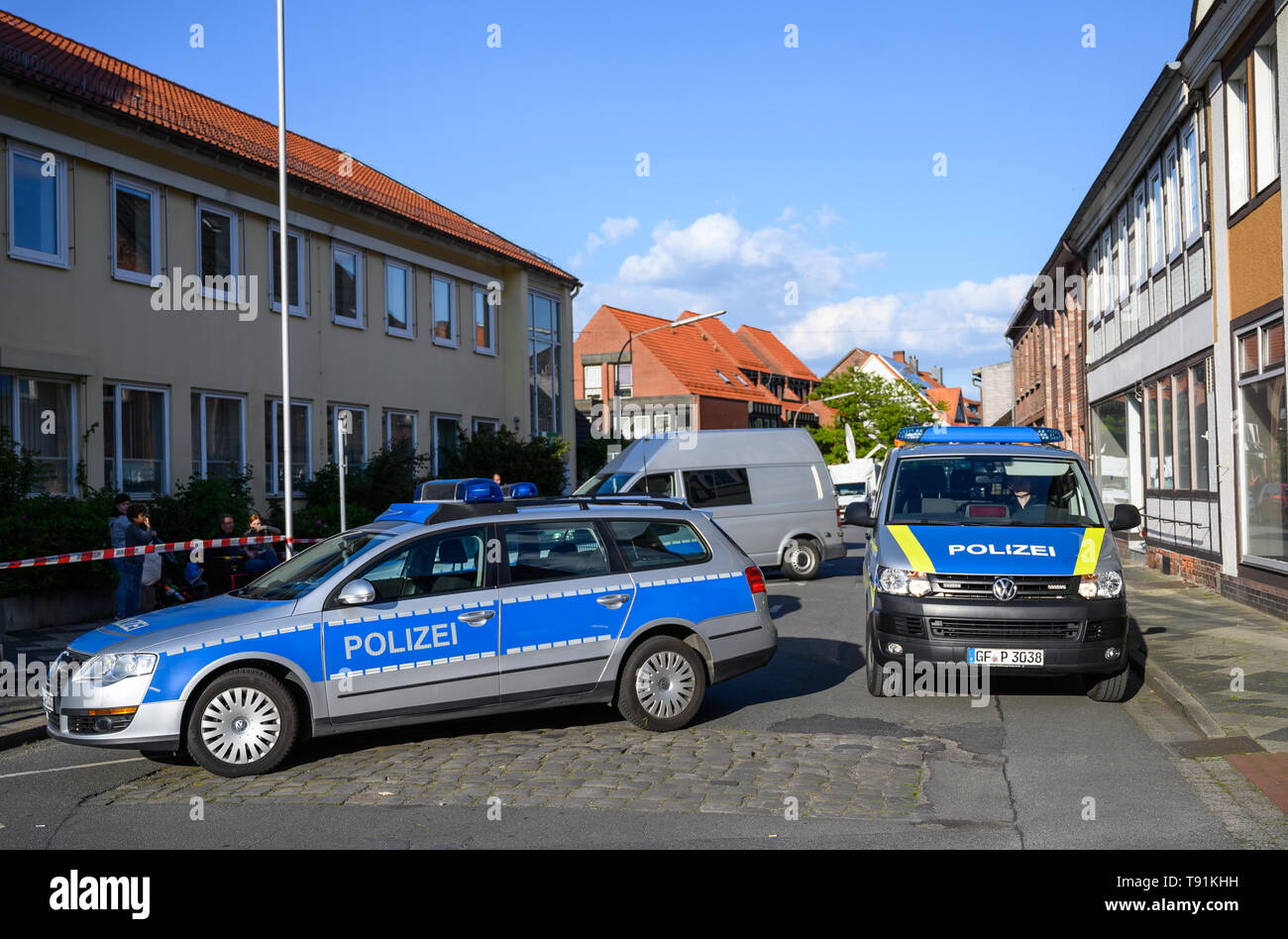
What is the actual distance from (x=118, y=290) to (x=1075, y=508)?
14.8 m

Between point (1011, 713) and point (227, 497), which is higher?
point (227, 497)

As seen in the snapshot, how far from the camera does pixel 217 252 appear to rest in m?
21.2

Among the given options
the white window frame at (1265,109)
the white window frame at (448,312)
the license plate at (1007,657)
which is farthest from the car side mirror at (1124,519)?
the white window frame at (448,312)

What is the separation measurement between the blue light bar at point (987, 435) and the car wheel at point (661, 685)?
3579 mm

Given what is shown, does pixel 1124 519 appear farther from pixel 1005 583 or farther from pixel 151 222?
pixel 151 222

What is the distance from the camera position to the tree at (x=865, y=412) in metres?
80.9

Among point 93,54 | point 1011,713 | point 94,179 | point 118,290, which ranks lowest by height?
point 1011,713

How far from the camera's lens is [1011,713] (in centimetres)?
898

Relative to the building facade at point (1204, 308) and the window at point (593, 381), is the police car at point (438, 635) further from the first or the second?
the window at point (593, 381)

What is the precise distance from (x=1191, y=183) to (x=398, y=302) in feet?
53.8

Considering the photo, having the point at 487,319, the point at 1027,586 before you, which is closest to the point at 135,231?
the point at 487,319
